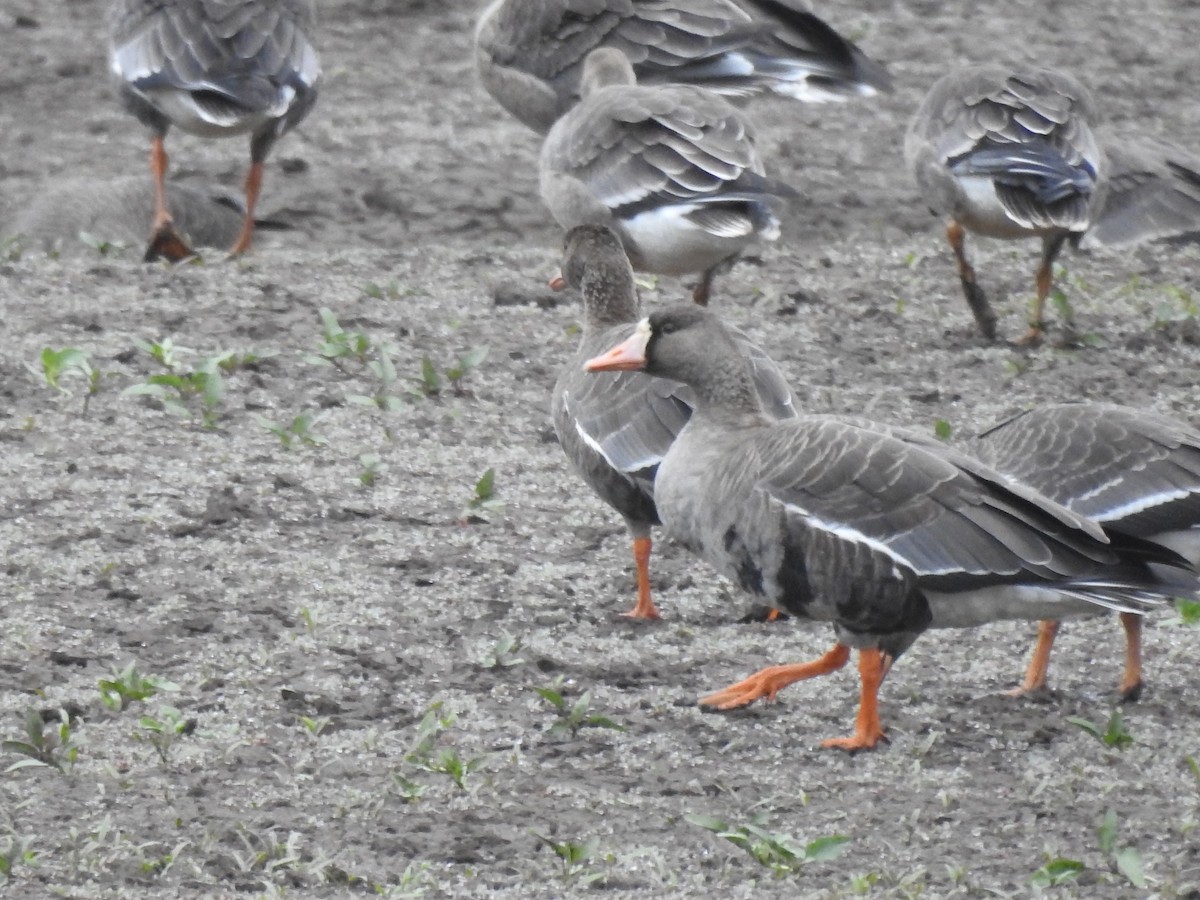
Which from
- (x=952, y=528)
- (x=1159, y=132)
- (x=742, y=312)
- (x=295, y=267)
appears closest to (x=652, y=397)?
(x=952, y=528)

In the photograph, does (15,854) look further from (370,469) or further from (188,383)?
(188,383)

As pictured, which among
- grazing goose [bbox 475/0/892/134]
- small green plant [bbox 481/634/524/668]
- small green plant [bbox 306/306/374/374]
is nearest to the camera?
small green plant [bbox 481/634/524/668]

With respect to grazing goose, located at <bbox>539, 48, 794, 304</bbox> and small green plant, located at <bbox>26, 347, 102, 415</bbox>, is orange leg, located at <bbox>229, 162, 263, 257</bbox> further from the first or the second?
small green plant, located at <bbox>26, 347, 102, 415</bbox>

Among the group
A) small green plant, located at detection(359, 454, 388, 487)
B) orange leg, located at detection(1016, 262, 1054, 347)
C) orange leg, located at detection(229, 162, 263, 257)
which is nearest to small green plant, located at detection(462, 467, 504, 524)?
small green plant, located at detection(359, 454, 388, 487)

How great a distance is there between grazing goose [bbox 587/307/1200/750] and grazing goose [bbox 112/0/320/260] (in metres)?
4.69

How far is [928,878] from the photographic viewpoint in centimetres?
411

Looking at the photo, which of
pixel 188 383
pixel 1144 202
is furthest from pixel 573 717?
pixel 1144 202

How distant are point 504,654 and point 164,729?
3.33ft

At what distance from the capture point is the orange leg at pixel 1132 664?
5082 millimetres

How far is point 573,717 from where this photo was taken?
4.84 metres

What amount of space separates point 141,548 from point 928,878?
2829mm

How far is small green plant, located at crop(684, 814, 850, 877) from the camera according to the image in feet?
13.5

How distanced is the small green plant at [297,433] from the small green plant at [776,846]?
115 inches

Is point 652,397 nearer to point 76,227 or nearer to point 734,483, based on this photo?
point 734,483
